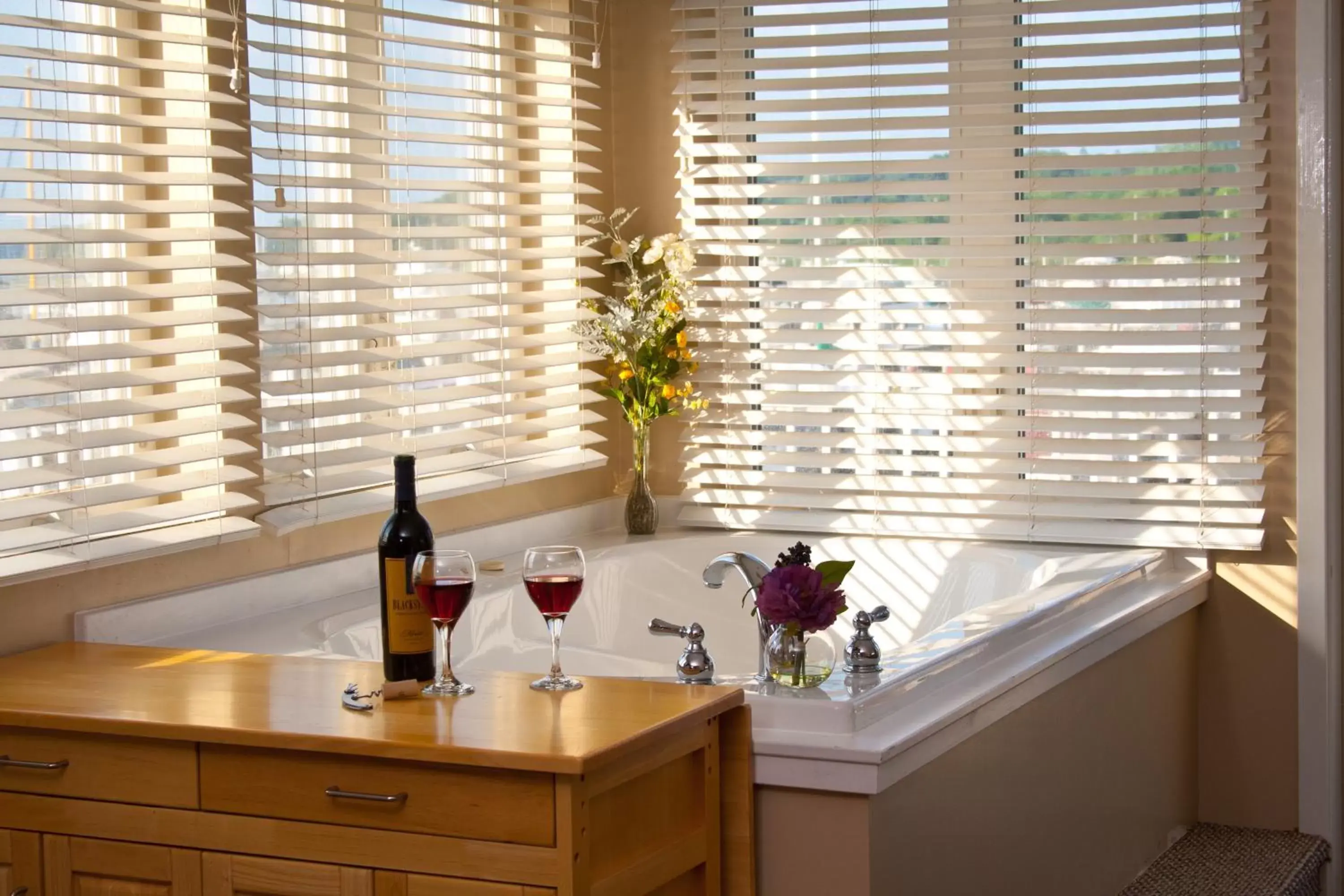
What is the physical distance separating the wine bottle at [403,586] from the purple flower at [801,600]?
0.48m

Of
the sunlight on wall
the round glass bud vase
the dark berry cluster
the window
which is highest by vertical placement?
the window

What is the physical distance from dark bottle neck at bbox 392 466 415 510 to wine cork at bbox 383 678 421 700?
23cm

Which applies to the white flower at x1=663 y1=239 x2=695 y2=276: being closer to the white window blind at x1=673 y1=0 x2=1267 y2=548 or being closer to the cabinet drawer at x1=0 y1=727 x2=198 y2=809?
the white window blind at x1=673 y1=0 x2=1267 y2=548

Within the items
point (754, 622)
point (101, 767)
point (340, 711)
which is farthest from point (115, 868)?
point (754, 622)

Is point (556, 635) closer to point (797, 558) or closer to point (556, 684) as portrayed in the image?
point (556, 684)

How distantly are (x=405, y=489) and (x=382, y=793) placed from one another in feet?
1.32

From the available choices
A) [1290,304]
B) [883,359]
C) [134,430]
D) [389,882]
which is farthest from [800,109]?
[389,882]

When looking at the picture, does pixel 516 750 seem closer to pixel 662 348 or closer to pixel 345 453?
pixel 345 453

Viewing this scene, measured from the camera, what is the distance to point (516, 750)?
1.81m

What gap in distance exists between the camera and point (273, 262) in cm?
291

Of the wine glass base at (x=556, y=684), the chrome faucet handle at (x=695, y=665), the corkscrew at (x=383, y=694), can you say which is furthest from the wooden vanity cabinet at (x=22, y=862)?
the chrome faucet handle at (x=695, y=665)

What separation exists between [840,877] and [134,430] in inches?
55.9

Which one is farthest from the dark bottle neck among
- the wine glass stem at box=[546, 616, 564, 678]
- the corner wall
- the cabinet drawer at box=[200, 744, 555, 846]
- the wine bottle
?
the corner wall

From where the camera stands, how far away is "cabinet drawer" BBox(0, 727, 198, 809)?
202cm
